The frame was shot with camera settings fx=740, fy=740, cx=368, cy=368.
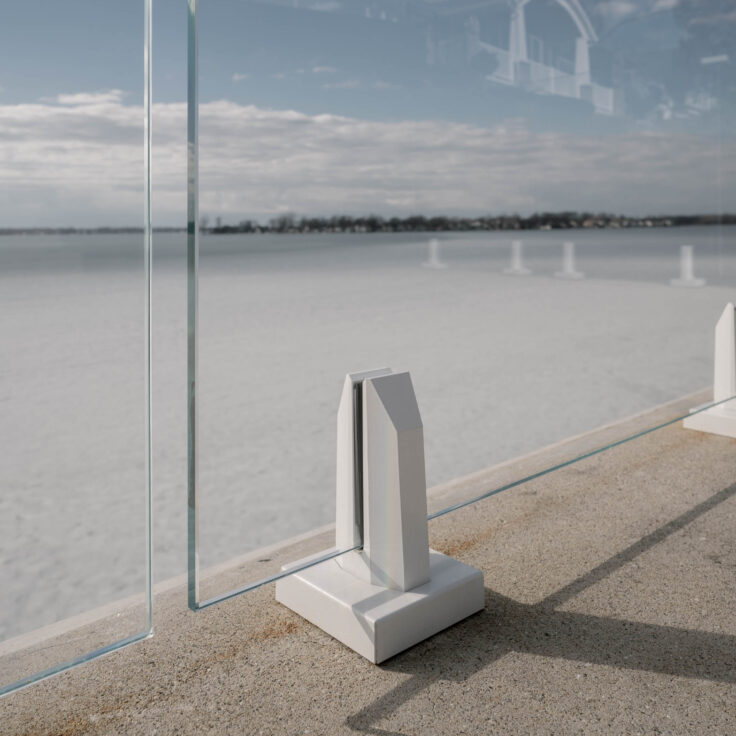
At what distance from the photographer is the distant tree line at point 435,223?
145 centimetres

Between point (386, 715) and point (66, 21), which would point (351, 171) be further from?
point (386, 715)

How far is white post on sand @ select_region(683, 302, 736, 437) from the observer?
9.45 ft

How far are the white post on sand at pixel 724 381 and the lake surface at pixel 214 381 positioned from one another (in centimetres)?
130

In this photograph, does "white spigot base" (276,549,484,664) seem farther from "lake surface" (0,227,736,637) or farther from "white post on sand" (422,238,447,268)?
"white post on sand" (422,238,447,268)

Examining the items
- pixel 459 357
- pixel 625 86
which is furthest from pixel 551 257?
pixel 625 86

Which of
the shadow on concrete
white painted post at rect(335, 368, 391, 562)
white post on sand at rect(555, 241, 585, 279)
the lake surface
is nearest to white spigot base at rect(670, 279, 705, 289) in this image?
white post on sand at rect(555, 241, 585, 279)

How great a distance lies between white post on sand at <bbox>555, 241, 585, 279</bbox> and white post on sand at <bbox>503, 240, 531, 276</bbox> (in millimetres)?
189

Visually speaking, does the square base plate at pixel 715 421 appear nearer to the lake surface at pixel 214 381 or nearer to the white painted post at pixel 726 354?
the white painted post at pixel 726 354

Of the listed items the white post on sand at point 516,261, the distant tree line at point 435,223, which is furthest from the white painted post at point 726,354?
the white post on sand at point 516,261

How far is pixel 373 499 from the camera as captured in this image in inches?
60.9

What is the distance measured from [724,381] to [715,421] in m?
0.16

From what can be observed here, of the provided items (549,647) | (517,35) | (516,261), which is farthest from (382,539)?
(517,35)

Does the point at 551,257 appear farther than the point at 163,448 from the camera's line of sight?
Yes

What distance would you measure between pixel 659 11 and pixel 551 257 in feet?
3.49
